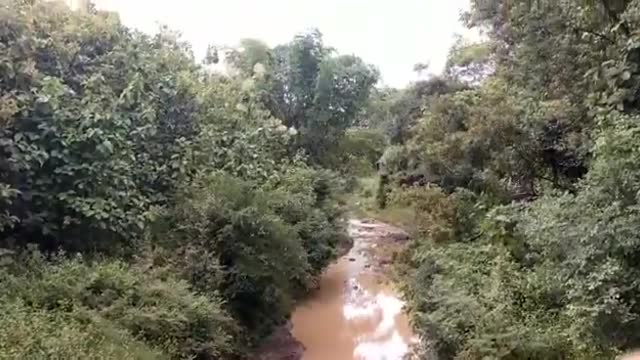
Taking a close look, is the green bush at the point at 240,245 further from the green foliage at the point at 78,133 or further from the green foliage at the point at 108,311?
the green foliage at the point at 108,311

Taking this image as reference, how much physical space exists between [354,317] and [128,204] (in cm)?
669

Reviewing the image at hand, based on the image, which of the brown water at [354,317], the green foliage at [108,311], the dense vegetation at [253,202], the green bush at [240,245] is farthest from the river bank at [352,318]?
the green foliage at [108,311]

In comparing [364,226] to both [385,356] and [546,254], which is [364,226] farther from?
[546,254]

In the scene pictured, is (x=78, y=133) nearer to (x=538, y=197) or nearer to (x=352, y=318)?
(x=538, y=197)

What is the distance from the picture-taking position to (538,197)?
11.5m

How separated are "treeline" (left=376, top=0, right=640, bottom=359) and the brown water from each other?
186 centimetres

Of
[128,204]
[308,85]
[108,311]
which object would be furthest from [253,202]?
[308,85]

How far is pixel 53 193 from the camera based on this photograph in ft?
29.9

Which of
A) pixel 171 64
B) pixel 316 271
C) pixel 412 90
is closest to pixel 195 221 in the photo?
pixel 171 64

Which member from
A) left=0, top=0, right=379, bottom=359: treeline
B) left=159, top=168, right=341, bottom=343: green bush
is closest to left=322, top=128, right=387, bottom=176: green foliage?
left=0, top=0, right=379, bottom=359: treeline

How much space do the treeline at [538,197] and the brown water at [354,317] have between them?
6.09ft

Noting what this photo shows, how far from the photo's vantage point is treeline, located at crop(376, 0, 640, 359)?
6742mm

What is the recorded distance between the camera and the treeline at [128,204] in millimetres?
8258

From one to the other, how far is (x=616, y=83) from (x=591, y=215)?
1.75 meters
